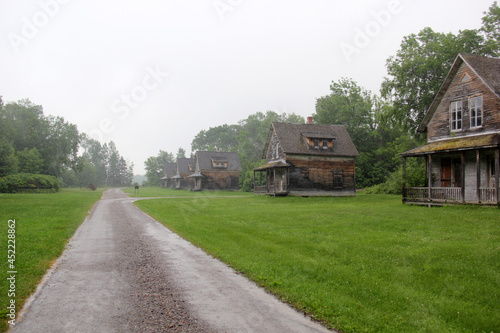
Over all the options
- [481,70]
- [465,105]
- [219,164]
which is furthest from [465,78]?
[219,164]

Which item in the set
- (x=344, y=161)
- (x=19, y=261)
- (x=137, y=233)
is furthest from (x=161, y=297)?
(x=344, y=161)

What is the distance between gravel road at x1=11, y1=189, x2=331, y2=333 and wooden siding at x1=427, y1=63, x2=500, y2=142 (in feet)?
69.4

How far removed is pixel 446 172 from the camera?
25594mm

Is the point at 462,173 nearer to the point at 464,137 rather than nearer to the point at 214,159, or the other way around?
the point at 464,137

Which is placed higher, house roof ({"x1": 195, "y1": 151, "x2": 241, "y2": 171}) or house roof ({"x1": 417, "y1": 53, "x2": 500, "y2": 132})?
house roof ({"x1": 417, "y1": 53, "x2": 500, "y2": 132})

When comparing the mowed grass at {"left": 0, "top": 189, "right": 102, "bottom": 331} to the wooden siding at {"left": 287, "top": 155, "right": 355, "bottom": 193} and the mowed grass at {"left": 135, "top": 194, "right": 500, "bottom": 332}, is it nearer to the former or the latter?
the mowed grass at {"left": 135, "top": 194, "right": 500, "bottom": 332}

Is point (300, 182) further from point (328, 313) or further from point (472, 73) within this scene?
point (328, 313)

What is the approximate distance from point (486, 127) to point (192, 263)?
2180cm

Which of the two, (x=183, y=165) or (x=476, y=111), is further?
(x=183, y=165)

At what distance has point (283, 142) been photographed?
41812mm

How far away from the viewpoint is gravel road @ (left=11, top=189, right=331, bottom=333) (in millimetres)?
5598

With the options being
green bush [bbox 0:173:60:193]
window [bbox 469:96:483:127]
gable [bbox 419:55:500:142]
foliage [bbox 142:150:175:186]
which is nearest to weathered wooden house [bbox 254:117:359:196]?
gable [bbox 419:55:500:142]

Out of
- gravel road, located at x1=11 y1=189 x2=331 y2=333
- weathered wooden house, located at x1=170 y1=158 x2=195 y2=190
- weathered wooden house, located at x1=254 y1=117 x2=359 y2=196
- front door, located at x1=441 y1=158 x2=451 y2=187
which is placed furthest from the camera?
weathered wooden house, located at x1=170 y1=158 x2=195 y2=190

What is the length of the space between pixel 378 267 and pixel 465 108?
20.3m
